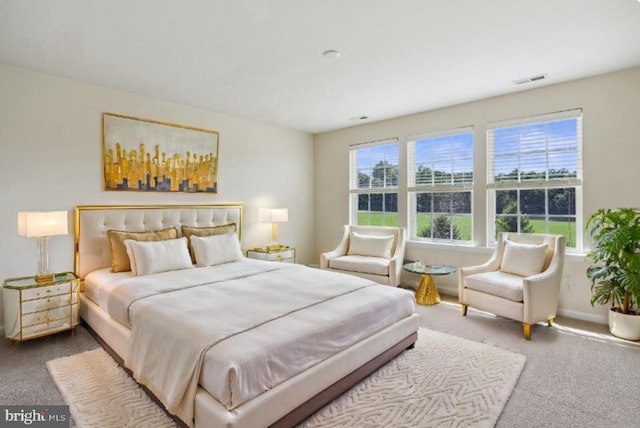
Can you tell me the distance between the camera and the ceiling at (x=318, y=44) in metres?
2.33

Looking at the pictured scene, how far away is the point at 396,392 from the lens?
233 cm

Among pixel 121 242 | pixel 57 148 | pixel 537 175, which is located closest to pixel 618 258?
pixel 537 175

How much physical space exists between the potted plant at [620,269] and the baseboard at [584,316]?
9.8 inches

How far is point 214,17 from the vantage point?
7.95 ft

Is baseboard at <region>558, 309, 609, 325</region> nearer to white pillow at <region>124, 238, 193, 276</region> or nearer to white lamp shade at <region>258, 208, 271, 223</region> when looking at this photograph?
white lamp shade at <region>258, 208, 271, 223</region>

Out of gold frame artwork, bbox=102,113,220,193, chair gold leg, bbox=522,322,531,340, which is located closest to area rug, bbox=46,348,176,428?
gold frame artwork, bbox=102,113,220,193

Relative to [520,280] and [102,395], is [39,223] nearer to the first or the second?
[102,395]

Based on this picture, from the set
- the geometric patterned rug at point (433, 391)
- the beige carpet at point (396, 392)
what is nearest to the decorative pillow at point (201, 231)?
the beige carpet at point (396, 392)

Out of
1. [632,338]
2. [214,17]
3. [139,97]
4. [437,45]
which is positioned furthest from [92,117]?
[632,338]

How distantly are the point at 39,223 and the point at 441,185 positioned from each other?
15.6 ft

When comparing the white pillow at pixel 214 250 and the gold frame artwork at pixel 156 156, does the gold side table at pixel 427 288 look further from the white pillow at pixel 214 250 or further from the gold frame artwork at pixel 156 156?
the gold frame artwork at pixel 156 156

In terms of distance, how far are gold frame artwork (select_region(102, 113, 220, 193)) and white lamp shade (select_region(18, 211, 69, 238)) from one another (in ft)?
2.63

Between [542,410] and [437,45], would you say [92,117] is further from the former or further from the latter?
[542,410]

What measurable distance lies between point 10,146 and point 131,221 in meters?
1.31
